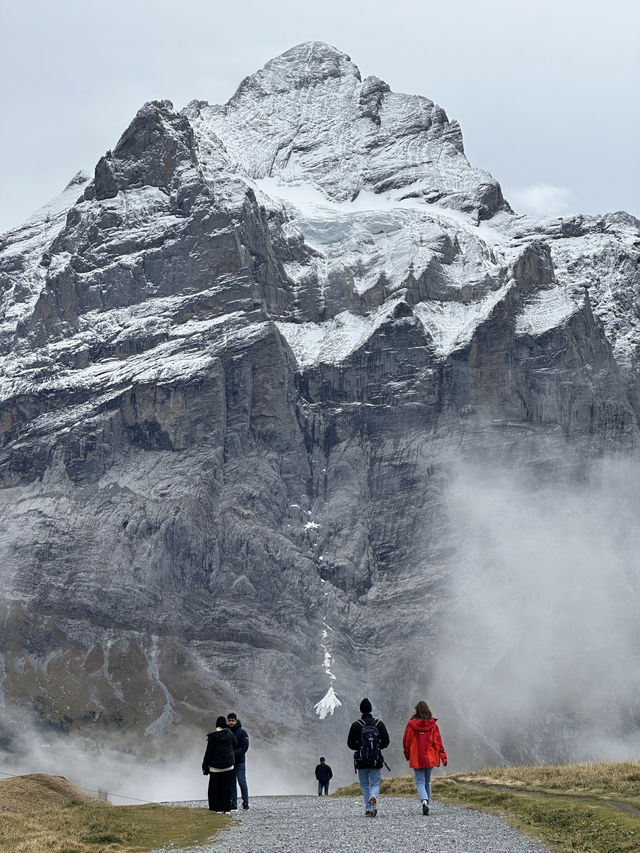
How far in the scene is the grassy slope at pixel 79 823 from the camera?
29453mm

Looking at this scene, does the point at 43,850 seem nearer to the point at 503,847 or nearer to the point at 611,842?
the point at 503,847

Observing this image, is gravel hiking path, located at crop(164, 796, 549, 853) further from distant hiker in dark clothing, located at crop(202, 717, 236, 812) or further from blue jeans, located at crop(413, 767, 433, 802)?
distant hiker in dark clothing, located at crop(202, 717, 236, 812)

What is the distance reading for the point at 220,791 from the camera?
38.0 meters

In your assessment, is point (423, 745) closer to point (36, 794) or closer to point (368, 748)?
point (368, 748)

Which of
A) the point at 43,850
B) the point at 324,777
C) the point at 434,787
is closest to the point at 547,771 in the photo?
the point at 434,787

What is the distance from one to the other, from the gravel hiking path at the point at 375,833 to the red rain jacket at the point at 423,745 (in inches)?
66.5

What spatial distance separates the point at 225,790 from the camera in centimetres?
3803

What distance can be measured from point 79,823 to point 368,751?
9.17 metres

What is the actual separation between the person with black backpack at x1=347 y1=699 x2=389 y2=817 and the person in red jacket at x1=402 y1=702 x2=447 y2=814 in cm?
85

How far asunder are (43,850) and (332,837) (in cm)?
754

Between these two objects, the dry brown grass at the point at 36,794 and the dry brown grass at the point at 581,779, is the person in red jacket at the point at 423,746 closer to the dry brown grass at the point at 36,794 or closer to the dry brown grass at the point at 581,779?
the dry brown grass at the point at 581,779

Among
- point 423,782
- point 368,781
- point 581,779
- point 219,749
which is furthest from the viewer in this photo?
point 581,779

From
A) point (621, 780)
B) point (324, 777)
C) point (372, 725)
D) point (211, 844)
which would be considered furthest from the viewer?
point (324, 777)

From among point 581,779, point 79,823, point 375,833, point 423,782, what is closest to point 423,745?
point 423,782
